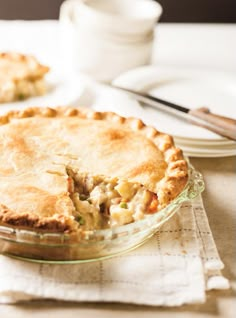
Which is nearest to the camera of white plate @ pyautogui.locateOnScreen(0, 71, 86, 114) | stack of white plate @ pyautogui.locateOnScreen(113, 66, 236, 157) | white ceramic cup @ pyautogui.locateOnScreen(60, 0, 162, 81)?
stack of white plate @ pyautogui.locateOnScreen(113, 66, 236, 157)

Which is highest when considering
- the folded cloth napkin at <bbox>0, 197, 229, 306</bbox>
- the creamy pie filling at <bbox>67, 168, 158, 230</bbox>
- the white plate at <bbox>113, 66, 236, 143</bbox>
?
the creamy pie filling at <bbox>67, 168, 158, 230</bbox>

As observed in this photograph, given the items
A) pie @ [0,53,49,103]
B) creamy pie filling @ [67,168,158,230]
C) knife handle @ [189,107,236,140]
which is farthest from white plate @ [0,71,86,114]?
creamy pie filling @ [67,168,158,230]

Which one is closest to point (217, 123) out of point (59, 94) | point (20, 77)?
point (59, 94)

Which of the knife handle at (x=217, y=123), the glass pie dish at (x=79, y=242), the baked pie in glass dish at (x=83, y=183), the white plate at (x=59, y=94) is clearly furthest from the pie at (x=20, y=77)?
the glass pie dish at (x=79, y=242)

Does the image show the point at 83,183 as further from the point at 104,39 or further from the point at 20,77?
the point at 104,39

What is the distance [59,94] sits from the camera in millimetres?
3018

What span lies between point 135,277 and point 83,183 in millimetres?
426

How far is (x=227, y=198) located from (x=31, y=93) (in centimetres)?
118

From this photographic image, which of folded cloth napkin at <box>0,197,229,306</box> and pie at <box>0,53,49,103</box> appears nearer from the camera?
folded cloth napkin at <box>0,197,229,306</box>

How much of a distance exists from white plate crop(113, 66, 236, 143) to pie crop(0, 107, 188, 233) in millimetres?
455

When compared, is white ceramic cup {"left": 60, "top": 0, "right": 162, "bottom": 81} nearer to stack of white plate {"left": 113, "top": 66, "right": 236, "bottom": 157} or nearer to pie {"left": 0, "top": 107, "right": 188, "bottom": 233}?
stack of white plate {"left": 113, "top": 66, "right": 236, "bottom": 157}

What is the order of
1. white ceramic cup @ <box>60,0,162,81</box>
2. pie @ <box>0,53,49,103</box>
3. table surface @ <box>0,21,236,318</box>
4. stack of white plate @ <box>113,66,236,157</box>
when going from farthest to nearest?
white ceramic cup @ <box>60,0,162,81</box>, pie @ <box>0,53,49,103</box>, stack of white plate @ <box>113,66,236,157</box>, table surface @ <box>0,21,236,318</box>

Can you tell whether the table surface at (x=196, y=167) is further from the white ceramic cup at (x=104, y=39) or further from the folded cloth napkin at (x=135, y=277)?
the white ceramic cup at (x=104, y=39)

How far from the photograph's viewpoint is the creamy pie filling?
6.54 ft
